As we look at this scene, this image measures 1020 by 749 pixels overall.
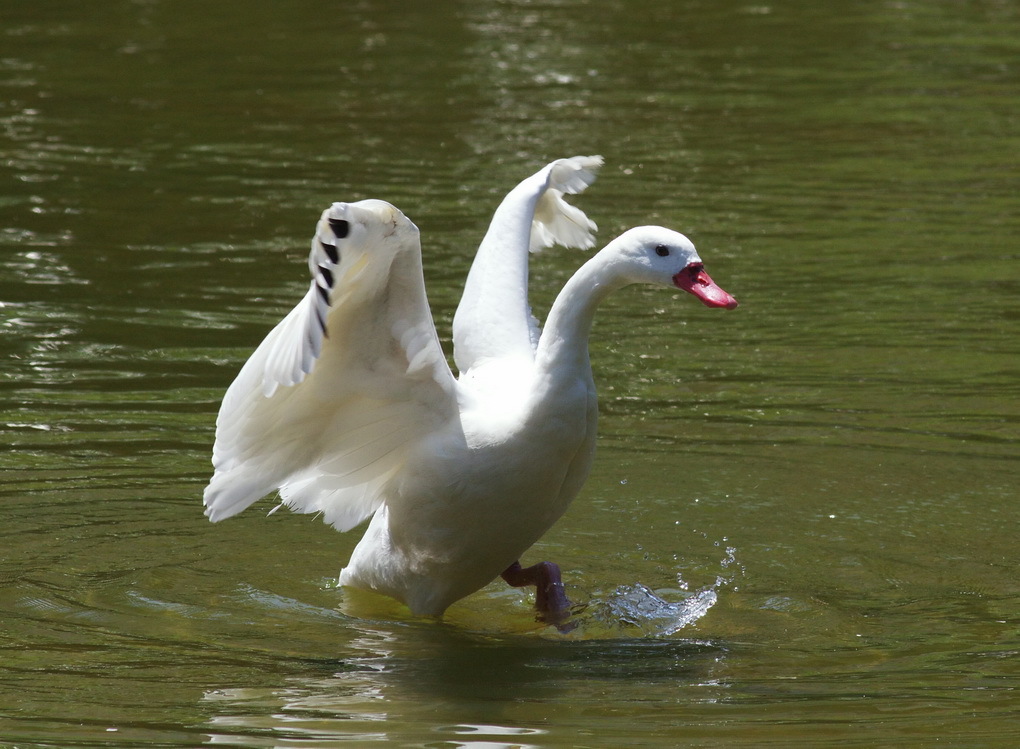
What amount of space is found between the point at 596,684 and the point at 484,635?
95 cm

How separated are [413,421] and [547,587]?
3.06 ft

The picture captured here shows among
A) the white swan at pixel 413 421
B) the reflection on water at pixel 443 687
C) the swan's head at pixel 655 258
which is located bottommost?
the reflection on water at pixel 443 687

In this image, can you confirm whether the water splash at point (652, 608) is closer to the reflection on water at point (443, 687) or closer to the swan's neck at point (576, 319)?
the reflection on water at point (443, 687)

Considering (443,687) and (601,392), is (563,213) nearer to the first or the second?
(601,392)

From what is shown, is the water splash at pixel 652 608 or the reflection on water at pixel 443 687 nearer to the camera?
the reflection on water at pixel 443 687

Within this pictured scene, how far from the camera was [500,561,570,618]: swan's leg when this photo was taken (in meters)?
6.78

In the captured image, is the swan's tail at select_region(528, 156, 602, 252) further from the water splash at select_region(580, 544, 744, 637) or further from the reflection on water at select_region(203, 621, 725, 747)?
the reflection on water at select_region(203, 621, 725, 747)

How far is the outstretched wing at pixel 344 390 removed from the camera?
5.68m

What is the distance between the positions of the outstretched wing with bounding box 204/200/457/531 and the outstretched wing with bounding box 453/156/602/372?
0.82m

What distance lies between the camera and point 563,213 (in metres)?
8.59

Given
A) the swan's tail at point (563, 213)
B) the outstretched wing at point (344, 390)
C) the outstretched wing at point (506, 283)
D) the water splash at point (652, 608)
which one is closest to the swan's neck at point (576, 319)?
the outstretched wing at point (344, 390)

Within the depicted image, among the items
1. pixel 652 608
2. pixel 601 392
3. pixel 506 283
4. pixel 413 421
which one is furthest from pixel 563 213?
pixel 652 608

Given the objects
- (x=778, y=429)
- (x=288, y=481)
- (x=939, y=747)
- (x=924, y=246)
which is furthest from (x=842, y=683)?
(x=924, y=246)

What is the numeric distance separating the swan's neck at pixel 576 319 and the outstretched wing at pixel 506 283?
93cm
